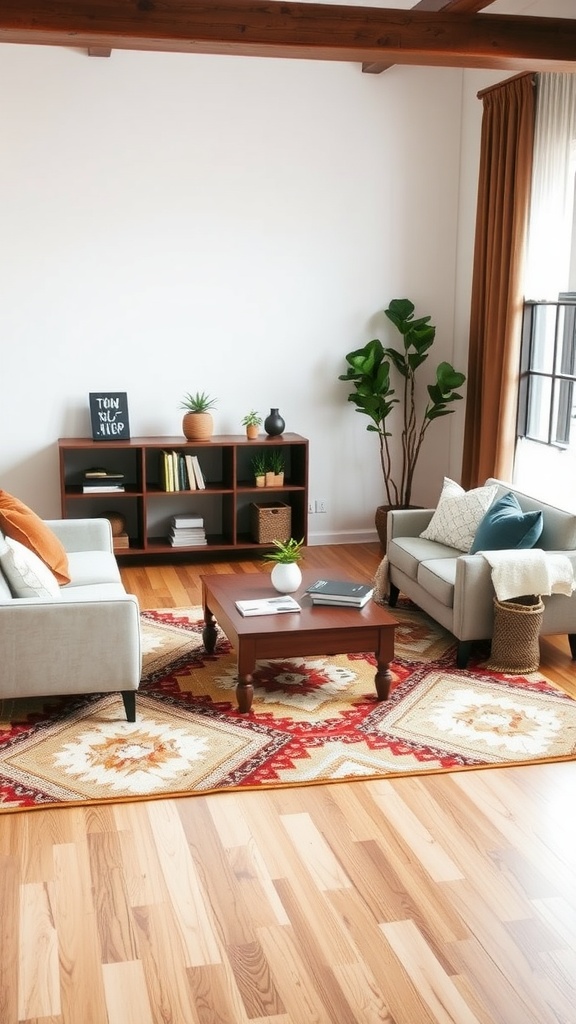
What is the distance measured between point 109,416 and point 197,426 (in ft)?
1.86

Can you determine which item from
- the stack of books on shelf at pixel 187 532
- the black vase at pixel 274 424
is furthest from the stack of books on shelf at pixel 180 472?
the black vase at pixel 274 424

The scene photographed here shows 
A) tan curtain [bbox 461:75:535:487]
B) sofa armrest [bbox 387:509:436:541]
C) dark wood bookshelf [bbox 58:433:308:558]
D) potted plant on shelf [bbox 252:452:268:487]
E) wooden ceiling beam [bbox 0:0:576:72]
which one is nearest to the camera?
wooden ceiling beam [bbox 0:0:576:72]

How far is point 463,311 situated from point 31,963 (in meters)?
5.53

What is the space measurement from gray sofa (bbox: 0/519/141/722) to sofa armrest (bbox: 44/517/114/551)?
121 centimetres

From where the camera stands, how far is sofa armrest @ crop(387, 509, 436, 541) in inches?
229

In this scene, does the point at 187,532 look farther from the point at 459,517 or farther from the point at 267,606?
the point at 267,606

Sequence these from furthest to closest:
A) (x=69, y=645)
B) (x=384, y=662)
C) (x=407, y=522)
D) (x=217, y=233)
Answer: (x=217, y=233), (x=407, y=522), (x=384, y=662), (x=69, y=645)

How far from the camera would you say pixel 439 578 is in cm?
502

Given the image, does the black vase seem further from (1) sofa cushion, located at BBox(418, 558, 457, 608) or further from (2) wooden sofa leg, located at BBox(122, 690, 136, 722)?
(2) wooden sofa leg, located at BBox(122, 690, 136, 722)

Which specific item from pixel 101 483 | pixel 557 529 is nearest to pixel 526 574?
pixel 557 529

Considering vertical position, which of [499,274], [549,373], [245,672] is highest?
[499,274]

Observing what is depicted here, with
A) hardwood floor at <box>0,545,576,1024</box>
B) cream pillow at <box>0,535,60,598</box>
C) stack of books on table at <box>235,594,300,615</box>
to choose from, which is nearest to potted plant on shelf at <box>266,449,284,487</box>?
stack of books on table at <box>235,594,300,615</box>

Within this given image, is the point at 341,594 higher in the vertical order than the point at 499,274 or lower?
lower

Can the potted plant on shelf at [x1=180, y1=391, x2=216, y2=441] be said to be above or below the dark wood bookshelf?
above
